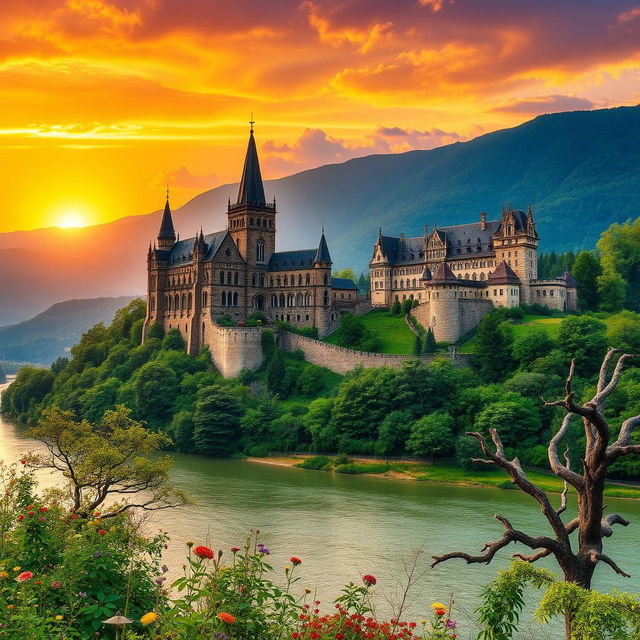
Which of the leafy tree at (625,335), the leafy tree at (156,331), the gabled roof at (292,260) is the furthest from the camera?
the leafy tree at (156,331)

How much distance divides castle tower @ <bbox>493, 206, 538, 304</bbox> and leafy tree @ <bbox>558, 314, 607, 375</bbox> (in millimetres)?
14329

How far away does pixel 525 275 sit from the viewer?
82.6 meters

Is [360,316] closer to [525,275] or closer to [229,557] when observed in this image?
[525,275]

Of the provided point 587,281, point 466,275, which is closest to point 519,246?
point 466,275

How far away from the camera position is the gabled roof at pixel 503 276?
8044 cm

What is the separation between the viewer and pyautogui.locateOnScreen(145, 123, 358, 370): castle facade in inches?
3506

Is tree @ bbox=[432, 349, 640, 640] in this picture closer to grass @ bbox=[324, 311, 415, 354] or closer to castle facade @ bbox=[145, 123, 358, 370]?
grass @ bbox=[324, 311, 415, 354]

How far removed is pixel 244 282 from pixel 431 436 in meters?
38.1

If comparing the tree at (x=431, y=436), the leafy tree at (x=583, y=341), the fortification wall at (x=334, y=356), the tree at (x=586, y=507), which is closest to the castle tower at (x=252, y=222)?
the fortification wall at (x=334, y=356)

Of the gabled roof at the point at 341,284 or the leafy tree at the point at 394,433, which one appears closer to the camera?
the leafy tree at the point at 394,433

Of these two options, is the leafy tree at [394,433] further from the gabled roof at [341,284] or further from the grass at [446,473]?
the gabled roof at [341,284]

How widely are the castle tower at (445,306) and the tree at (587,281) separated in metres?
15.4

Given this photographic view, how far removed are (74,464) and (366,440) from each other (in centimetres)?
3603

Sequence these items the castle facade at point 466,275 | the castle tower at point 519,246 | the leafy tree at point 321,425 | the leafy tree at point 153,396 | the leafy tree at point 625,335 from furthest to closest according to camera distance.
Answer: the castle tower at point 519,246 < the leafy tree at point 153,396 < the castle facade at point 466,275 < the leafy tree at point 321,425 < the leafy tree at point 625,335
